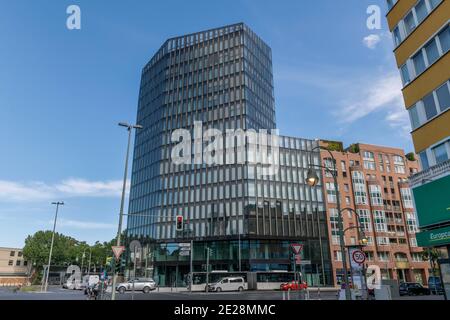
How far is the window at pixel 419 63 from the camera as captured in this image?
18673 millimetres

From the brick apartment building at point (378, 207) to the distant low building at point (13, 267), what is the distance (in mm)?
88825

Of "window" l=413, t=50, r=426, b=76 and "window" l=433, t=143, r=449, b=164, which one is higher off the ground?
"window" l=413, t=50, r=426, b=76

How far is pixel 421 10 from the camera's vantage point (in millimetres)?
18875

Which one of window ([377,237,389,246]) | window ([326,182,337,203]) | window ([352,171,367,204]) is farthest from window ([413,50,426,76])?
window ([377,237,389,246])

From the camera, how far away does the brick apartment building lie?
71.9 m

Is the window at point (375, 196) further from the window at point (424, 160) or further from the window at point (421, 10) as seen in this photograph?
the window at point (421, 10)

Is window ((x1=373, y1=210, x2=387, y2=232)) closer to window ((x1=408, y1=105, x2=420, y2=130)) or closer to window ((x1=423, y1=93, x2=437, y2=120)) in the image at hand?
window ((x1=408, y1=105, x2=420, y2=130))

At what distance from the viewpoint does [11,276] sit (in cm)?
9606

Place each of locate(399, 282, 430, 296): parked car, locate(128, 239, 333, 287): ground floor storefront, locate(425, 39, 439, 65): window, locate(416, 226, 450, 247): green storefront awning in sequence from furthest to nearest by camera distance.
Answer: locate(128, 239, 333, 287): ground floor storefront → locate(399, 282, 430, 296): parked car → locate(425, 39, 439, 65): window → locate(416, 226, 450, 247): green storefront awning

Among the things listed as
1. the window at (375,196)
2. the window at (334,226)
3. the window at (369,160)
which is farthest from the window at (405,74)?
the window at (369,160)

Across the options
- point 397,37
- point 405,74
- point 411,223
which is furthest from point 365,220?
point 397,37

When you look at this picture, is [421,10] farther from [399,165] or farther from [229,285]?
[399,165]

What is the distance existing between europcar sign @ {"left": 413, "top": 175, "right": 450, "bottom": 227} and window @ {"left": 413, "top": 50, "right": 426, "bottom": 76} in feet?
22.5
